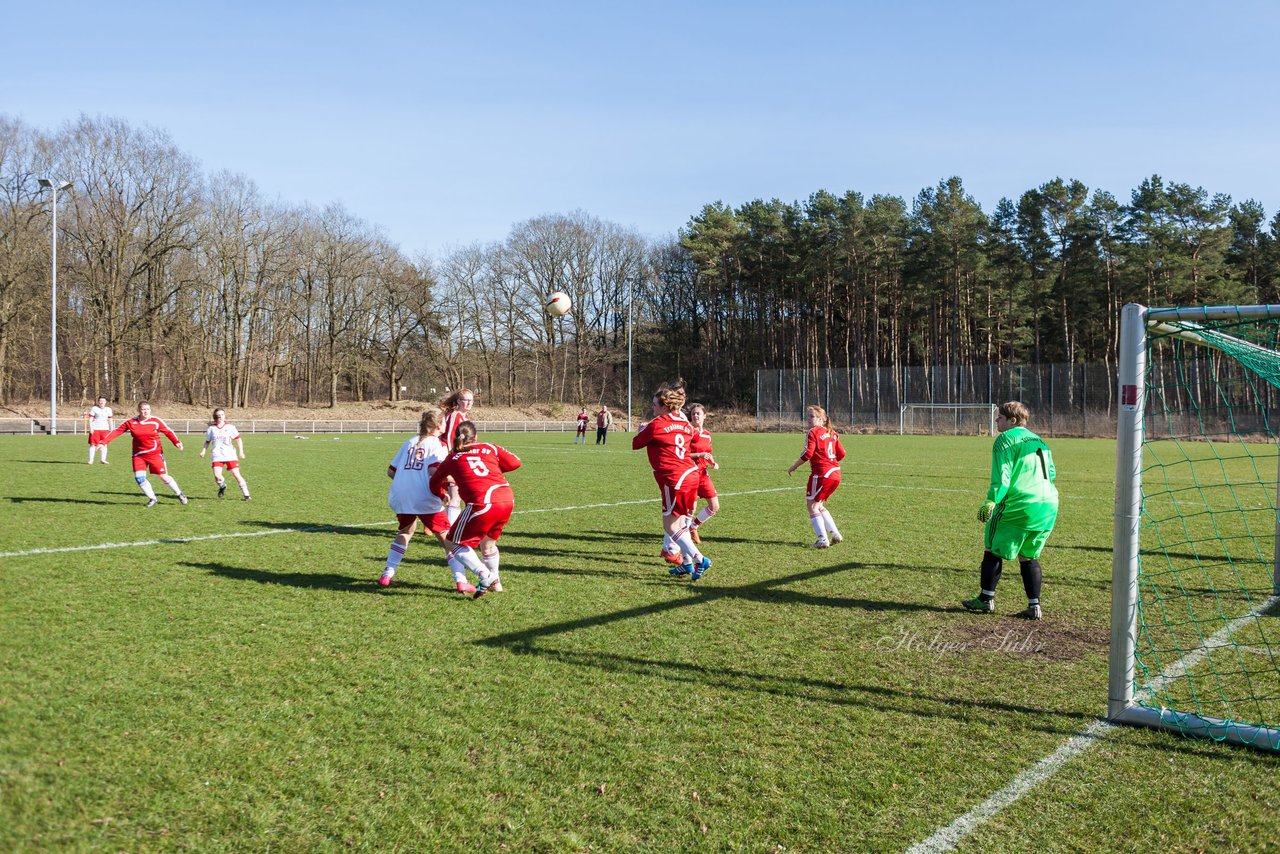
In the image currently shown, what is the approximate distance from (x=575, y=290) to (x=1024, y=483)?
61.6m

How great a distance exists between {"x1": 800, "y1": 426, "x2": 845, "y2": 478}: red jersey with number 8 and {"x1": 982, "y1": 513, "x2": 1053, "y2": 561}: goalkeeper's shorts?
3.19m

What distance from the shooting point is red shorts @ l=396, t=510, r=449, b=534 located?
7.77 metres

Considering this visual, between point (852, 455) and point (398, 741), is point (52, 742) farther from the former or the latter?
point (852, 455)

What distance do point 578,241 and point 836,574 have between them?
60.7m

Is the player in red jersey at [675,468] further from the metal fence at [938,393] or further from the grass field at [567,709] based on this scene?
the metal fence at [938,393]

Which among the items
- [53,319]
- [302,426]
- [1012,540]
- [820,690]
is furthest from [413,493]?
[302,426]

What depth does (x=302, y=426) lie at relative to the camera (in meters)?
47.1

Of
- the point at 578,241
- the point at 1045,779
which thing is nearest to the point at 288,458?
the point at 1045,779

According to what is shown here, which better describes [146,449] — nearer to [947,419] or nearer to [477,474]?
[477,474]

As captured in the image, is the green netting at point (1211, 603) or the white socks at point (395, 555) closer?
the green netting at point (1211, 603)

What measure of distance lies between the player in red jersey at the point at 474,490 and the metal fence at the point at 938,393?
139 ft

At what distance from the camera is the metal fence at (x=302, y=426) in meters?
38.7

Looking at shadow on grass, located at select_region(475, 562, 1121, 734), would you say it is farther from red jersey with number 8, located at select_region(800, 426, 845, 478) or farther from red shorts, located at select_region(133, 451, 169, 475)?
red shorts, located at select_region(133, 451, 169, 475)

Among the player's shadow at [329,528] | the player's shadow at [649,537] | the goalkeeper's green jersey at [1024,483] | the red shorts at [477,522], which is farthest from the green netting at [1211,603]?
the player's shadow at [329,528]
